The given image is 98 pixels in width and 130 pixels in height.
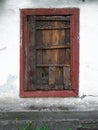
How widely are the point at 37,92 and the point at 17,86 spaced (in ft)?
1.12

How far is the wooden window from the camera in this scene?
7.45 meters

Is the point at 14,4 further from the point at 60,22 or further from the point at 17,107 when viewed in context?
the point at 17,107

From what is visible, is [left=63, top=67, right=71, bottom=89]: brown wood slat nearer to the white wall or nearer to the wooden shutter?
the wooden shutter

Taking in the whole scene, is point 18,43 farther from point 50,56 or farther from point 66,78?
point 66,78

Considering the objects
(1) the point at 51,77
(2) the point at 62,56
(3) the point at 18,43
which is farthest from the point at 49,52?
(3) the point at 18,43

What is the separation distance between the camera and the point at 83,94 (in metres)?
7.53

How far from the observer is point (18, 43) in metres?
7.46

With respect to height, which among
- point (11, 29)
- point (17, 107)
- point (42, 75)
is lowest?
point (17, 107)

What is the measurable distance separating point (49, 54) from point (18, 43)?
539mm

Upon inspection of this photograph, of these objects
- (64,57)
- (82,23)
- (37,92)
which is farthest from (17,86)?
(82,23)

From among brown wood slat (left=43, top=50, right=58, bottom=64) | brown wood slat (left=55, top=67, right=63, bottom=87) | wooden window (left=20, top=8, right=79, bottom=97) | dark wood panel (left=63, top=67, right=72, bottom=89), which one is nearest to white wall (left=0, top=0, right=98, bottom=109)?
wooden window (left=20, top=8, right=79, bottom=97)

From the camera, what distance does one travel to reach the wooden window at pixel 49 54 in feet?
24.5

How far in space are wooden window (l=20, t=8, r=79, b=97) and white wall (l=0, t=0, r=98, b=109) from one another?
89 mm

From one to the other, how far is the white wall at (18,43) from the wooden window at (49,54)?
0.09 metres
